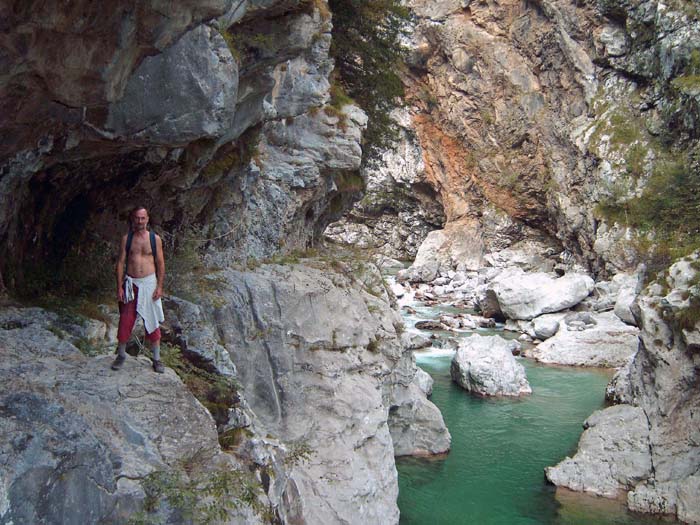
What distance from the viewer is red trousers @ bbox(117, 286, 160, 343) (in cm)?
592

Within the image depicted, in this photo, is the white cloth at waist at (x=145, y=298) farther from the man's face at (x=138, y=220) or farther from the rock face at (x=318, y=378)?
the rock face at (x=318, y=378)

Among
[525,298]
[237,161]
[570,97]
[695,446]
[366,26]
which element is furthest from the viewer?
[570,97]

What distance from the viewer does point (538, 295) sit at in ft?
90.0

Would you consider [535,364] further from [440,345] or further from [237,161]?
[237,161]

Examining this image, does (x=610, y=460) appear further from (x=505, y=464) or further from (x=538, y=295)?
(x=538, y=295)

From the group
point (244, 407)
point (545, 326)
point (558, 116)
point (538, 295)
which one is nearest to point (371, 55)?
point (244, 407)

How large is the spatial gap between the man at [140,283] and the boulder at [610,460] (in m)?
9.78

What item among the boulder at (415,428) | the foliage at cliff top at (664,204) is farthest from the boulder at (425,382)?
the foliage at cliff top at (664,204)

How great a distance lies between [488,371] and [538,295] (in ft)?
34.8

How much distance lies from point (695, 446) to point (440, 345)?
12.0 metres

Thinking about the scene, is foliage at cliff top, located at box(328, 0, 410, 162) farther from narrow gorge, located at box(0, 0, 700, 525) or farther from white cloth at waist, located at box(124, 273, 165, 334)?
white cloth at waist, located at box(124, 273, 165, 334)

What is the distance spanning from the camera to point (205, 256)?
421 inches

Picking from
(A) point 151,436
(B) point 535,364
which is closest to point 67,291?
(A) point 151,436

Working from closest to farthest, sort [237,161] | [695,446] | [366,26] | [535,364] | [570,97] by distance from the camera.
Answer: [237,161], [695,446], [366,26], [535,364], [570,97]
